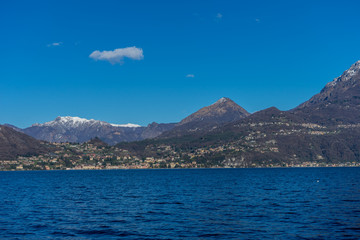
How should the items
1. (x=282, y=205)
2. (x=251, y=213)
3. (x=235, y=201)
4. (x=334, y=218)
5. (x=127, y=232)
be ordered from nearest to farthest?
(x=127, y=232) → (x=334, y=218) → (x=251, y=213) → (x=282, y=205) → (x=235, y=201)

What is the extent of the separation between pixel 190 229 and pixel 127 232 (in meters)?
8.66

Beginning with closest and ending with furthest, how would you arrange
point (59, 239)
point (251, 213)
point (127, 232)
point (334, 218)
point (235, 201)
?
point (59, 239) < point (127, 232) < point (334, 218) < point (251, 213) < point (235, 201)

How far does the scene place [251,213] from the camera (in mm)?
64625

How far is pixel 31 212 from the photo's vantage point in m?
68.8

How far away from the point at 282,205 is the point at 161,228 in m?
31.7

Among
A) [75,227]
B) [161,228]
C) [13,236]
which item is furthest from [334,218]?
[13,236]

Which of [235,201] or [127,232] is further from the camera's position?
[235,201]

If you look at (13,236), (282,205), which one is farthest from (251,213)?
(13,236)

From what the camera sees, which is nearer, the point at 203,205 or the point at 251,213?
the point at 251,213

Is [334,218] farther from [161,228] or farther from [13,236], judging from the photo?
[13,236]

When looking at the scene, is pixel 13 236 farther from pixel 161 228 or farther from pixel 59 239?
pixel 161 228

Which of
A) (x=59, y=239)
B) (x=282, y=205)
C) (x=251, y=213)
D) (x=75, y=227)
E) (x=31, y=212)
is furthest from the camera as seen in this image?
(x=282, y=205)

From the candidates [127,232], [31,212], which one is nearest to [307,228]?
[127,232]

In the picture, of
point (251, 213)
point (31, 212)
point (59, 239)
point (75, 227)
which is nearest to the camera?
point (59, 239)
